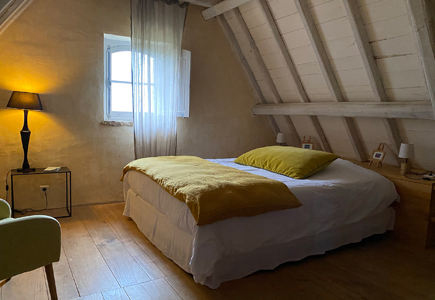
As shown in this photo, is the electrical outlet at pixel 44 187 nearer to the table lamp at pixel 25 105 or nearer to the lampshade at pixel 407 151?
the table lamp at pixel 25 105

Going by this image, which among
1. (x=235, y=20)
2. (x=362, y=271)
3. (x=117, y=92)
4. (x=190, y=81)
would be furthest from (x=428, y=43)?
(x=117, y=92)

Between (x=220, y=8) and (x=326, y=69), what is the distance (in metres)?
1.45

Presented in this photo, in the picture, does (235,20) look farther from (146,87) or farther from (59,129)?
(59,129)

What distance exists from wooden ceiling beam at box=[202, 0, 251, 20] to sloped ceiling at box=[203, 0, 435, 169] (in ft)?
0.52

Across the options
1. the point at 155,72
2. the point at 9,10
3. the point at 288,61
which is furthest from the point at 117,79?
the point at 288,61

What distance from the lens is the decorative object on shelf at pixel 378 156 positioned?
11.2ft

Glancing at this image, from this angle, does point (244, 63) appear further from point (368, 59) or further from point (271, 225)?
point (271, 225)

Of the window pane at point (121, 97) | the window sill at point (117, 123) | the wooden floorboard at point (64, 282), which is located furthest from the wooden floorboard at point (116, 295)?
the window pane at point (121, 97)

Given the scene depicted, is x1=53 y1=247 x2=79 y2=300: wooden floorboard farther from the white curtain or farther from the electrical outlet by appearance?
the white curtain

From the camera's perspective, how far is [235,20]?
4051 mm

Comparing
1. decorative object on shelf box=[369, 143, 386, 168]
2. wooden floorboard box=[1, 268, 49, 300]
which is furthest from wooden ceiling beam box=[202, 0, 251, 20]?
wooden floorboard box=[1, 268, 49, 300]

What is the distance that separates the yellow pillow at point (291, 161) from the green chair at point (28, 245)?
1.91 metres

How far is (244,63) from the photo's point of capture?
4453 mm

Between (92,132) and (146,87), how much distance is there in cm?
78
